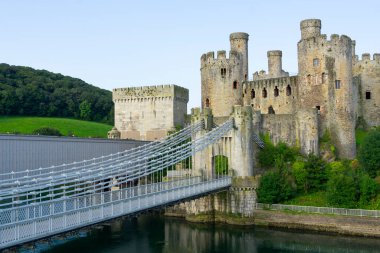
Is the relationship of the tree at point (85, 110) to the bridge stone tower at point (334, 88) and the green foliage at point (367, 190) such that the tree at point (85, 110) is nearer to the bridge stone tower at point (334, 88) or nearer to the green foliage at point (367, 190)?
the bridge stone tower at point (334, 88)

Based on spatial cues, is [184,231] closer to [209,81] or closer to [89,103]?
[209,81]

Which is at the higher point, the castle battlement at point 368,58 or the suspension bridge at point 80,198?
the castle battlement at point 368,58

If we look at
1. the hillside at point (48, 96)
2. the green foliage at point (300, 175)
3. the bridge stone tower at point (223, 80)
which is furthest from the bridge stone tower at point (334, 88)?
the hillside at point (48, 96)

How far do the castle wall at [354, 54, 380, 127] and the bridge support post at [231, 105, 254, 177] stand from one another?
385 inches

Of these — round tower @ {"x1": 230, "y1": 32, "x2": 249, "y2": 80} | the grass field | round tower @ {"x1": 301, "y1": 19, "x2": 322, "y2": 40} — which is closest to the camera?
round tower @ {"x1": 301, "y1": 19, "x2": 322, "y2": 40}

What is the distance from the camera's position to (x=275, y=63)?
35.9 metres

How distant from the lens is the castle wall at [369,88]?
31.9 m

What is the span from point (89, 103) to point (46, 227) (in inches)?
1754

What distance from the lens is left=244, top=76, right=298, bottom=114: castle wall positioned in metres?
31.1

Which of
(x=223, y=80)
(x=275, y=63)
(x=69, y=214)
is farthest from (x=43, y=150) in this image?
(x=275, y=63)

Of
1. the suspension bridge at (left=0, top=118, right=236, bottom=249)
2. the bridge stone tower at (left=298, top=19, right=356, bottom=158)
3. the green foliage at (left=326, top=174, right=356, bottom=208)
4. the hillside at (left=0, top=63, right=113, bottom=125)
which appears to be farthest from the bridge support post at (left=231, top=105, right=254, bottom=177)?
the hillside at (left=0, top=63, right=113, bottom=125)

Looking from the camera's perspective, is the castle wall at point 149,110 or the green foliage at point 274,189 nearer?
the green foliage at point 274,189

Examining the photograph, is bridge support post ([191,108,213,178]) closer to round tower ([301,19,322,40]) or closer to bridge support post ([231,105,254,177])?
bridge support post ([231,105,254,177])

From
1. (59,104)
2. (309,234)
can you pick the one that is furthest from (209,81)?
(59,104)
